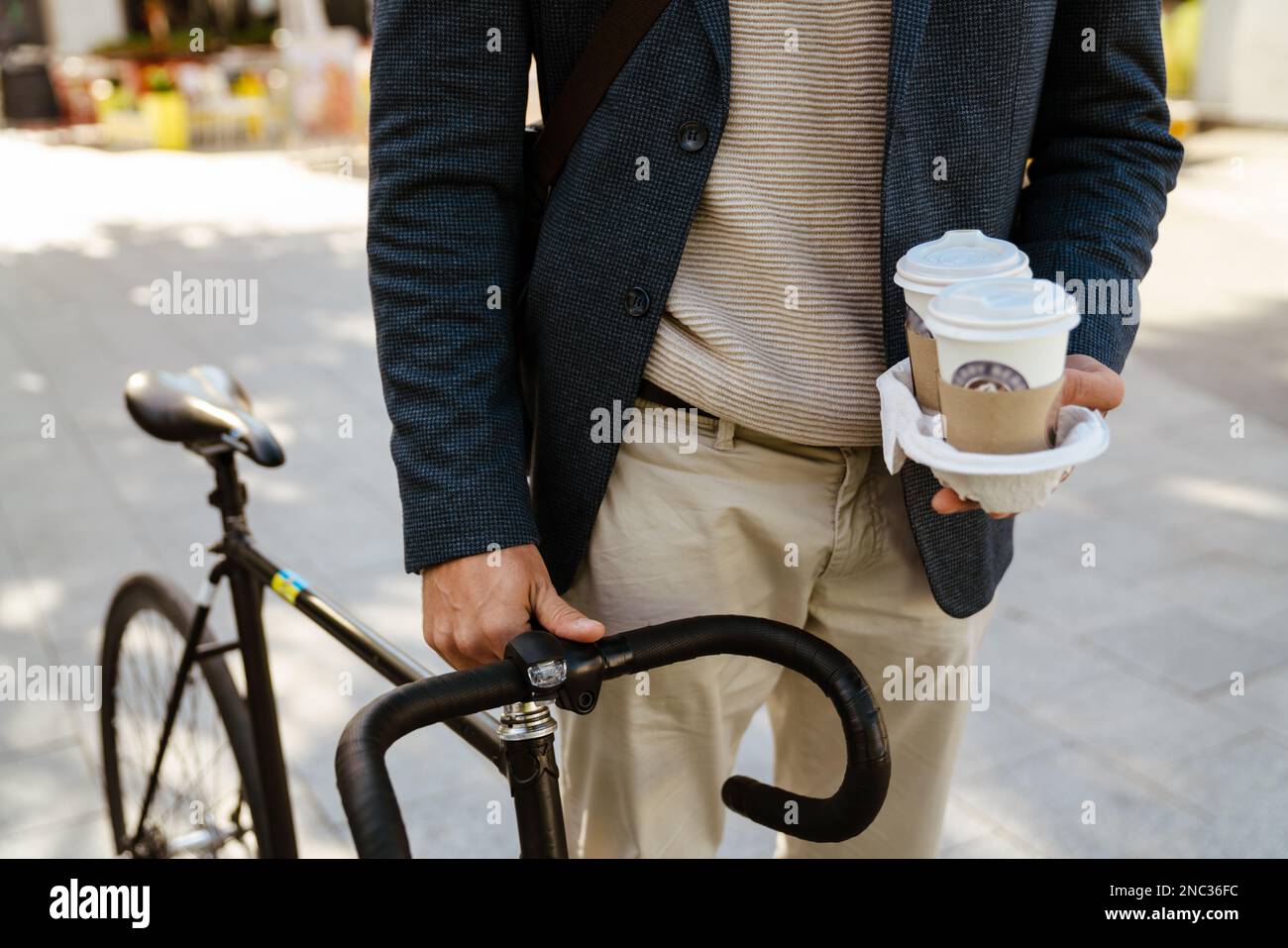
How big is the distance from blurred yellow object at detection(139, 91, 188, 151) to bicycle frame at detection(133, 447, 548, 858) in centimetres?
1492

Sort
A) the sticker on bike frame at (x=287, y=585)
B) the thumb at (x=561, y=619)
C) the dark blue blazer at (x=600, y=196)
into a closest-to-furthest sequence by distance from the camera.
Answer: the thumb at (x=561, y=619)
the dark blue blazer at (x=600, y=196)
the sticker on bike frame at (x=287, y=585)

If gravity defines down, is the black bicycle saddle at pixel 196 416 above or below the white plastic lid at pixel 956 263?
below

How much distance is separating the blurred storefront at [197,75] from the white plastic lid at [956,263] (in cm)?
1481

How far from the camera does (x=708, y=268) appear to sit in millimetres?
1505

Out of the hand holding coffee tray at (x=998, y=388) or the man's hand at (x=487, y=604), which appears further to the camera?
the man's hand at (x=487, y=604)

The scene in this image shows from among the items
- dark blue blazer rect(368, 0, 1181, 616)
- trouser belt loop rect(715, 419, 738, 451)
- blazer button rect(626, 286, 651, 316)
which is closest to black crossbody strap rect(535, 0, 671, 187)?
dark blue blazer rect(368, 0, 1181, 616)

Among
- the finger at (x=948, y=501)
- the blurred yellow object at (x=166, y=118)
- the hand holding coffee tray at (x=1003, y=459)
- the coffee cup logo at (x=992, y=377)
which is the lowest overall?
the blurred yellow object at (x=166, y=118)

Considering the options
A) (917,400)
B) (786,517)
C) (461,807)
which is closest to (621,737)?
(786,517)

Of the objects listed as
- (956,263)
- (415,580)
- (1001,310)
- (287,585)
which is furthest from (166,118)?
(1001,310)

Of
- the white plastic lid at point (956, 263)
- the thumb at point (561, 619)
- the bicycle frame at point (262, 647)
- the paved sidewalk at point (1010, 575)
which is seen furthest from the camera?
the paved sidewalk at point (1010, 575)

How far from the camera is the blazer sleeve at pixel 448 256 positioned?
143cm

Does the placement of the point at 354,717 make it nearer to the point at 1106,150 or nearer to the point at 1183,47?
the point at 1106,150

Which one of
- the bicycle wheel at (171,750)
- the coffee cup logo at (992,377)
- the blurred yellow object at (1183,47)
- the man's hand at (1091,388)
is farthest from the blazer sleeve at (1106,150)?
the blurred yellow object at (1183,47)

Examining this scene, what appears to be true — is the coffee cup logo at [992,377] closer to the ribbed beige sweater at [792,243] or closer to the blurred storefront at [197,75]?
the ribbed beige sweater at [792,243]
